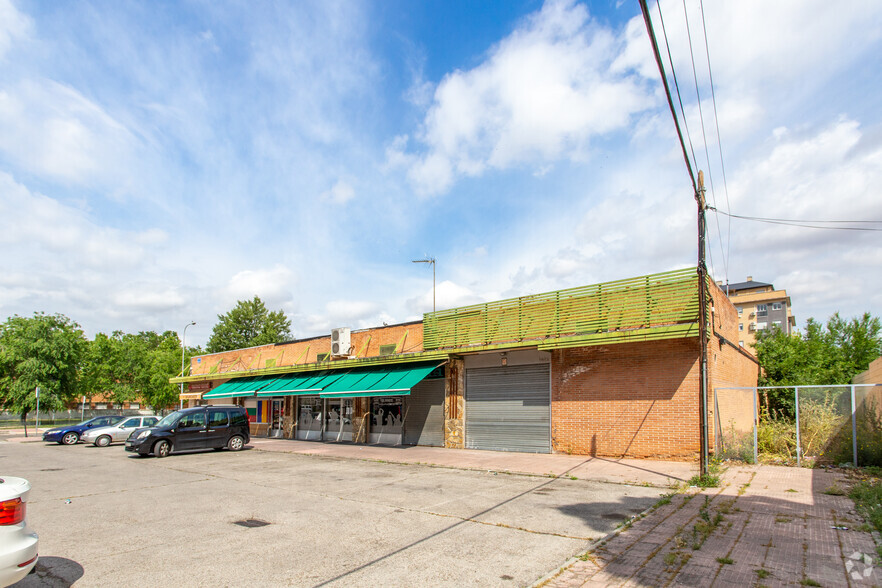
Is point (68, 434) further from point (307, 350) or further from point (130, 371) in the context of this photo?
point (130, 371)

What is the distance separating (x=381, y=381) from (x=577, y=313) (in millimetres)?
8383

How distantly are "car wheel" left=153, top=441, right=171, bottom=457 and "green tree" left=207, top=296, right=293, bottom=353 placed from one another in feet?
191

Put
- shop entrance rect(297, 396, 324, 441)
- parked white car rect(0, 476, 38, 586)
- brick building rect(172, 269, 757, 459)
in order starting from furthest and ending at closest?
shop entrance rect(297, 396, 324, 441), brick building rect(172, 269, 757, 459), parked white car rect(0, 476, 38, 586)

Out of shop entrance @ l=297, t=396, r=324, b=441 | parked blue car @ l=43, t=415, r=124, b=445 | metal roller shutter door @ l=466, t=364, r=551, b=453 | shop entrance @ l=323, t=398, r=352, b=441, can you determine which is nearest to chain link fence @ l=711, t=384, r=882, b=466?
metal roller shutter door @ l=466, t=364, r=551, b=453

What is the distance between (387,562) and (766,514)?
5.96m

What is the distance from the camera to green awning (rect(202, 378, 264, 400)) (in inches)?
1106

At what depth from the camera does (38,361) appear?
43.7 meters

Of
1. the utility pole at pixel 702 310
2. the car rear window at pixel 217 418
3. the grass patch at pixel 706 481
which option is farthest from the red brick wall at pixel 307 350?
the grass patch at pixel 706 481

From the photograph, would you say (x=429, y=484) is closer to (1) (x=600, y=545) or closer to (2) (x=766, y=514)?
(1) (x=600, y=545)

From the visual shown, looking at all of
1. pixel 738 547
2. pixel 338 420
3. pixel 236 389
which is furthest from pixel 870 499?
pixel 236 389

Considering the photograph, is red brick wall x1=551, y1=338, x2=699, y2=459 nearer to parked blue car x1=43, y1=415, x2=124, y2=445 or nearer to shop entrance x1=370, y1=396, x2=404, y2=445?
shop entrance x1=370, y1=396, x2=404, y2=445

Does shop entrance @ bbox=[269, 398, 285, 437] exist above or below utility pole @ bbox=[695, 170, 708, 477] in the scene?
below

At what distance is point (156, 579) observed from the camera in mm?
5562

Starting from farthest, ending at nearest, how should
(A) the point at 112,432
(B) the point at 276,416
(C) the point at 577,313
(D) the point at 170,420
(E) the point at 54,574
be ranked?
(B) the point at 276,416
(A) the point at 112,432
(D) the point at 170,420
(C) the point at 577,313
(E) the point at 54,574
